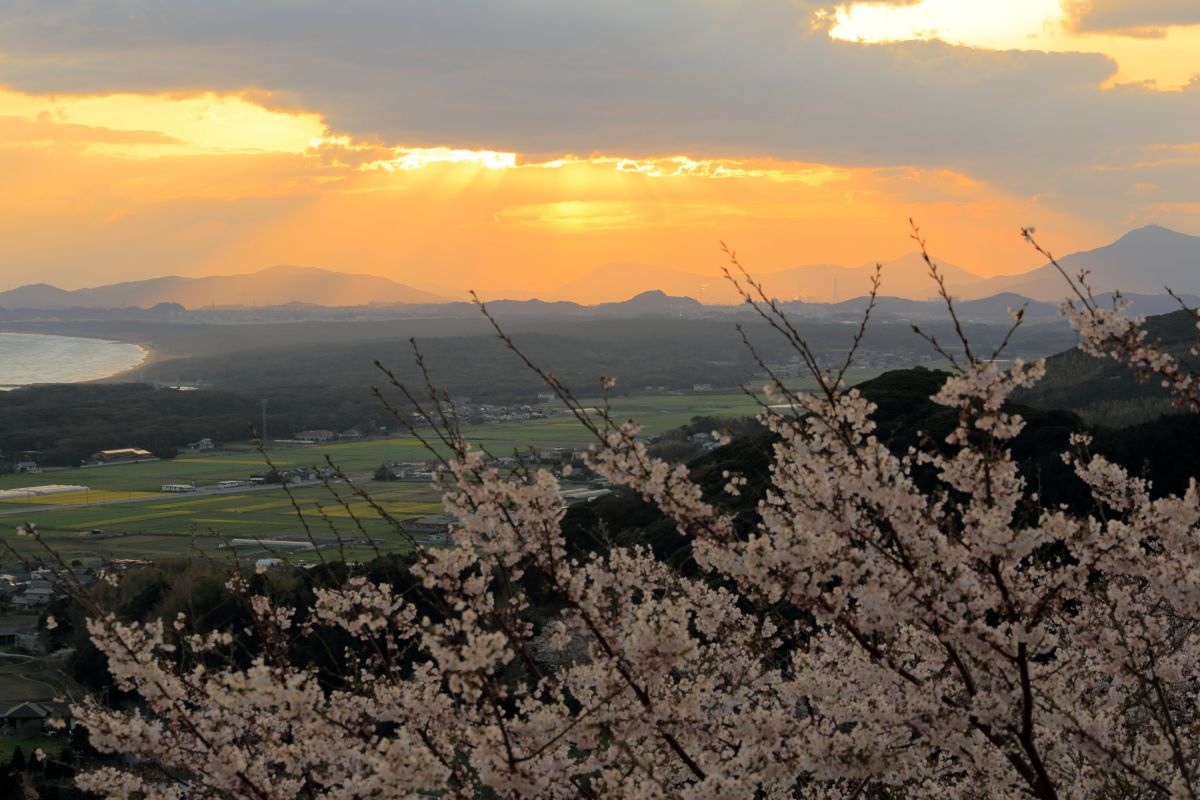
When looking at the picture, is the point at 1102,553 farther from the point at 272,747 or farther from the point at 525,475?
the point at 272,747

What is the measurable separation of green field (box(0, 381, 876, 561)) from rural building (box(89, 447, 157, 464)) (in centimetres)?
321

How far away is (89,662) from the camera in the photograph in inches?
1096

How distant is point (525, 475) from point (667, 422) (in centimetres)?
8443

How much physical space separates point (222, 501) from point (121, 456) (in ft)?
97.6

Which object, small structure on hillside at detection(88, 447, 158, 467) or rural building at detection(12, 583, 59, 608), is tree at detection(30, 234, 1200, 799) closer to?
rural building at detection(12, 583, 59, 608)

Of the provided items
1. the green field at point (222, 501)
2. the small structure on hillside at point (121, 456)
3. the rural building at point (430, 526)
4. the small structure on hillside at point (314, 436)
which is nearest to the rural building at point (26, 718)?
the green field at point (222, 501)

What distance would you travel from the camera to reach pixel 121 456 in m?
91.1

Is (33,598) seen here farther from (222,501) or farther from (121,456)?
(121,456)

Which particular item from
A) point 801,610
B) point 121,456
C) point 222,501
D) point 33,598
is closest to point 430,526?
point 33,598

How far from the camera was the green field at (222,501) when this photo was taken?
166 ft

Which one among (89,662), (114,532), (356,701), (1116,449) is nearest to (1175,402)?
(356,701)

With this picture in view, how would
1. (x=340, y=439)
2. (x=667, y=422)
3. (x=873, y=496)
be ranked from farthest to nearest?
(x=340, y=439)
(x=667, y=422)
(x=873, y=496)

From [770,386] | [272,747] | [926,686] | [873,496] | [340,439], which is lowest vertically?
[340,439]

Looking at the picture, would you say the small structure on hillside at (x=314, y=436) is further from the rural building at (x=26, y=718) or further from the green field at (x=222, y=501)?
the rural building at (x=26, y=718)
